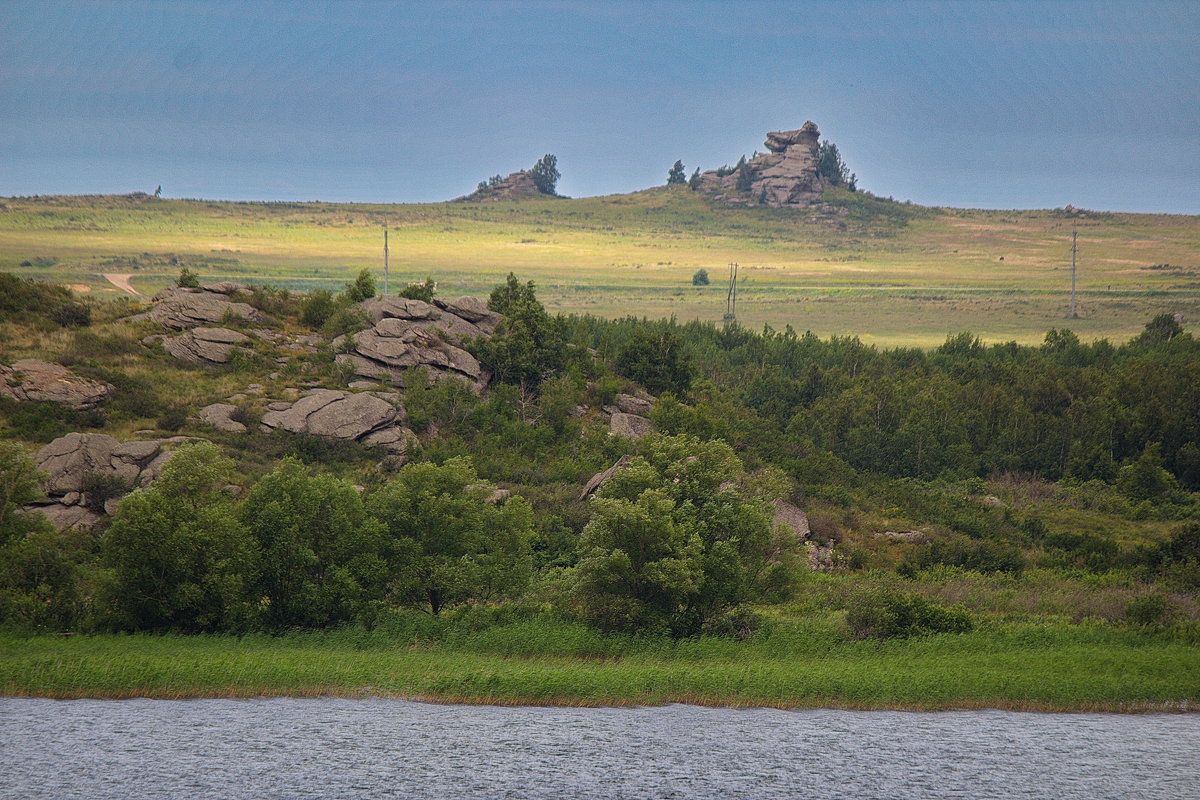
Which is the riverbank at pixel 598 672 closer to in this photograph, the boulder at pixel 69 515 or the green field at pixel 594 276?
the boulder at pixel 69 515

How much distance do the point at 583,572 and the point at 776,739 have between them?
11.4 metres

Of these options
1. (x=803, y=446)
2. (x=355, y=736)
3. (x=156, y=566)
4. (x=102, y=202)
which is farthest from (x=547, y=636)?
(x=102, y=202)

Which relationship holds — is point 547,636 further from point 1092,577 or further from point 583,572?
point 1092,577

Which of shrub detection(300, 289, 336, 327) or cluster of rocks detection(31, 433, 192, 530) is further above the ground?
shrub detection(300, 289, 336, 327)

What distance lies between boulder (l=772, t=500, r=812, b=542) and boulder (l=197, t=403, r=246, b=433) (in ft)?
108

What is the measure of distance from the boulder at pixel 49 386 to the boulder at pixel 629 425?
32.6 metres

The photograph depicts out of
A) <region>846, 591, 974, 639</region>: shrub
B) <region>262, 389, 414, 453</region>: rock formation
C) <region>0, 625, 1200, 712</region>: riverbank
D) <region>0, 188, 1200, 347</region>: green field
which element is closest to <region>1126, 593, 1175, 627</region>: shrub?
<region>0, 625, 1200, 712</region>: riverbank

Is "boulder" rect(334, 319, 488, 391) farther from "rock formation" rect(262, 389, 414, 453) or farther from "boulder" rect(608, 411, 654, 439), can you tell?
"boulder" rect(608, 411, 654, 439)

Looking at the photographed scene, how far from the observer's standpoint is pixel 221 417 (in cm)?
5850

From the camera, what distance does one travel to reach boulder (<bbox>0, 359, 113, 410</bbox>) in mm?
56188

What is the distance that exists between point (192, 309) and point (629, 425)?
3437 cm

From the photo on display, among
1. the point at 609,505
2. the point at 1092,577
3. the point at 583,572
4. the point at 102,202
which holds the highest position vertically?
the point at 102,202

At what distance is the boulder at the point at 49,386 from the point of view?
2212 inches

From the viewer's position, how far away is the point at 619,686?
2892 centimetres
